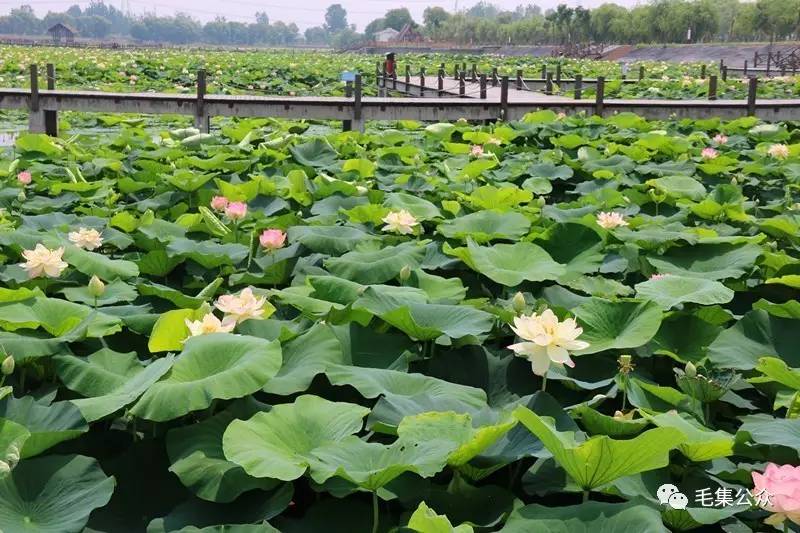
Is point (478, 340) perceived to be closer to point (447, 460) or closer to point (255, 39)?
point (447, 460)

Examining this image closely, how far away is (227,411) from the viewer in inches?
54.2

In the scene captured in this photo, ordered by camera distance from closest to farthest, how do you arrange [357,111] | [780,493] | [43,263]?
[780,493], [43,263], [357,111]

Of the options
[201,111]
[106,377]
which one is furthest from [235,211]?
[201,111]

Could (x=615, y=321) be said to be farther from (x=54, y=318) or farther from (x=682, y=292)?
(x=54, y=318)

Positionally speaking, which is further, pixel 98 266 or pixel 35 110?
pixel 35 110

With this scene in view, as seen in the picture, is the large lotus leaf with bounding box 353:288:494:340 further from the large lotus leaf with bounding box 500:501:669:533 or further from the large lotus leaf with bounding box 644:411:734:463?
the large lotus leaf with bounding box 500:501:669:533

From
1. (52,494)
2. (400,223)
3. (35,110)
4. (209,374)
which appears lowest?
(52,494)

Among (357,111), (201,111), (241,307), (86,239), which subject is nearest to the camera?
(241,307)

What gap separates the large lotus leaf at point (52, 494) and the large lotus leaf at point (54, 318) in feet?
1.46

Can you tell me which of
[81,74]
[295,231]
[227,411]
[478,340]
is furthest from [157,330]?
[81,74]

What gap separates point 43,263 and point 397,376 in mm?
1166

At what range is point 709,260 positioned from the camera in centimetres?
240

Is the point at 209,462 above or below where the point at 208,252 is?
below

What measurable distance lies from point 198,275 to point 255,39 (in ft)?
616
